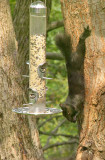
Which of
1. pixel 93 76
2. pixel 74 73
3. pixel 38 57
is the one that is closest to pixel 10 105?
pixel 38 57

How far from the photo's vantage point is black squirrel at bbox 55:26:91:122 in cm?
219

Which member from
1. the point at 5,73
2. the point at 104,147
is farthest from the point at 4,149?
the point at 104,147

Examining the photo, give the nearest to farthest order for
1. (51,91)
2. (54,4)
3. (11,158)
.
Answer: (11,158) < (54,4) < (51,91)

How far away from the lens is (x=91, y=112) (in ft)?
7.00

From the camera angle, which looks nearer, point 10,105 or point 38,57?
point 38,57

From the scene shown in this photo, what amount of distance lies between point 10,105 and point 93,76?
64cm

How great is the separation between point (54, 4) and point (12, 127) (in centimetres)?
284

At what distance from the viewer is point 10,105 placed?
2.27 metres

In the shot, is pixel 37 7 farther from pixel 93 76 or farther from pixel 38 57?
pixel 93 76

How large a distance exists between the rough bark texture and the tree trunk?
0.41 m

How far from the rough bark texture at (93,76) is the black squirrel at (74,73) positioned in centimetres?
5

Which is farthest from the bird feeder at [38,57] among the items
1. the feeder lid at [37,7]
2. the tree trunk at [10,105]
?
the tree trunk at [10,105]

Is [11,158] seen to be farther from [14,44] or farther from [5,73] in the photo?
[14,44]

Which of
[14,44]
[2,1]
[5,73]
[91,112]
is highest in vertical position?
[2,1]
